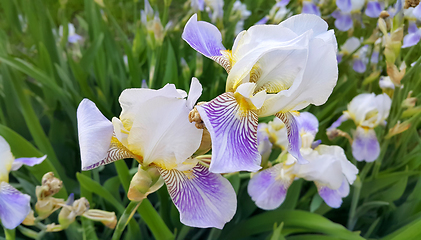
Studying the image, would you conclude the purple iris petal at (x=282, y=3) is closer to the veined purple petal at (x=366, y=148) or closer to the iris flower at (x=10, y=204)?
the veined purple petal at (x=366, y=148)

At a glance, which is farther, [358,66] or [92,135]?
[358,66]

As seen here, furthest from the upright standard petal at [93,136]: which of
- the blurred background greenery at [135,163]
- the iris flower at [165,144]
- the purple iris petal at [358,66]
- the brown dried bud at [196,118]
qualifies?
the purple iris petal at [358,66]

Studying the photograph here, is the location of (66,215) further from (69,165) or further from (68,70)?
(68,70)

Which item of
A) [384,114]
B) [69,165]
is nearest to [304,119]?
[384,114]

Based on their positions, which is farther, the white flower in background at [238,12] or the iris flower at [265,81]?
the white flower in background at [238,12]

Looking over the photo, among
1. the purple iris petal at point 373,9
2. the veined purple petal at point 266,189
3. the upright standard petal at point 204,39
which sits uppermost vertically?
the upright standard petal at point 204,39

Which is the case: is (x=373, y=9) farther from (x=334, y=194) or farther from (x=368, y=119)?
(x=334, y=194)

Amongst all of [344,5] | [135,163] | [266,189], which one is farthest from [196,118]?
[344,5]

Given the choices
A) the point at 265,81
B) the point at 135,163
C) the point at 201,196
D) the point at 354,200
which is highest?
the point at 265,81
